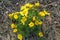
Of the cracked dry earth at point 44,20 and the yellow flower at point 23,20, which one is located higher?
the yellow flower at point 23,20

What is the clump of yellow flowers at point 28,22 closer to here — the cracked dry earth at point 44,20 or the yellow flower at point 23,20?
the yellow flower at point 23,20

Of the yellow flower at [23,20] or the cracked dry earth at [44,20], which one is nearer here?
the yellow flower at [23,20]

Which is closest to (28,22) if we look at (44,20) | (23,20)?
(23,20)

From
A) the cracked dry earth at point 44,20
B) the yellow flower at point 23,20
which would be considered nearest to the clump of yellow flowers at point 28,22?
the yellow flower at point 23,20

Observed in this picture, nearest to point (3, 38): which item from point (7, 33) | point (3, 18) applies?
point (7, 33)

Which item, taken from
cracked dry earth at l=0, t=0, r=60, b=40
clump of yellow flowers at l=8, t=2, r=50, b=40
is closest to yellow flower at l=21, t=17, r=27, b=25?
clump of yellow flowers at l=8, t=2, r=50, b=40

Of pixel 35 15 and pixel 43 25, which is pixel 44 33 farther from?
pixel 35 15

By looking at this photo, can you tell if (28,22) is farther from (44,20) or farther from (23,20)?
(44,20)

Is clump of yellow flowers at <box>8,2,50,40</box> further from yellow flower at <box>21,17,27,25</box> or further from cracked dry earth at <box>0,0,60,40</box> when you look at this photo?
cracked dry earth at <box>0,0,60,40</box>
